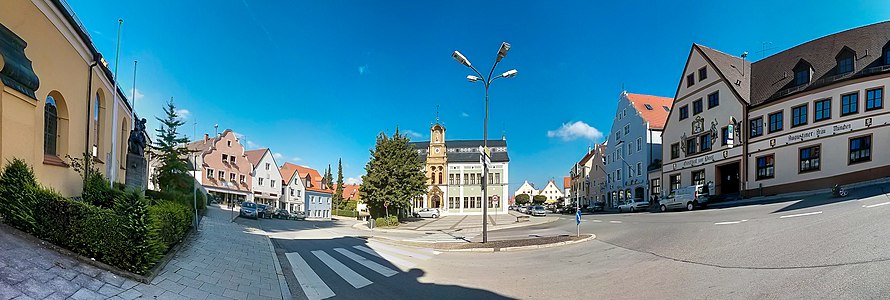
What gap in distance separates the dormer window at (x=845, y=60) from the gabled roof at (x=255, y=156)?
60454 mm

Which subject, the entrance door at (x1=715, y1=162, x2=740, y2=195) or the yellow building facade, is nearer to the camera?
the yellow building facade

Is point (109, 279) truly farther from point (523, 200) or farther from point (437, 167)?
point (523, 200)

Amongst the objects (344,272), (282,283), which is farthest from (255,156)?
(282,283)

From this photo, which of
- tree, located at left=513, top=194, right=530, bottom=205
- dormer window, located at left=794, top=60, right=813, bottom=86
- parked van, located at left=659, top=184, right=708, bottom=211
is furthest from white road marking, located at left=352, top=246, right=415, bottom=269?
tree, located at left=513, top=194, right=530, bottom=205

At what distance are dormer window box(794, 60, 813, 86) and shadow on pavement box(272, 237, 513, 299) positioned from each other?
30799mm

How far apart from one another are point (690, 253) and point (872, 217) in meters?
4.90

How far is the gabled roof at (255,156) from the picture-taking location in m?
Answer: 54.8

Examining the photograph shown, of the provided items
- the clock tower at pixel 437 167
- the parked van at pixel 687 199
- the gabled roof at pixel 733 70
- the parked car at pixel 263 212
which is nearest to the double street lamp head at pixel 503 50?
the parked van at pixel 687 199

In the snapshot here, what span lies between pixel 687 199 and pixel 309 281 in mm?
26142

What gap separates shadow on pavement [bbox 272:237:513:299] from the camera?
7.04m

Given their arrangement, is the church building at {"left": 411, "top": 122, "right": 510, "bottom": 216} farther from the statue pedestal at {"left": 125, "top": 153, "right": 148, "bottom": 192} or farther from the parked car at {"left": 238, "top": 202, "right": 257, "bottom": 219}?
the statue pedestal at {"left": 125, "top": 153, "right": 148, "bottom": 192}

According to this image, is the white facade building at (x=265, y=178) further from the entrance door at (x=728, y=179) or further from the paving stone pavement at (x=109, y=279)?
the entrance door at (x=728, y=179)

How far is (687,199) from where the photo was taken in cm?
2595

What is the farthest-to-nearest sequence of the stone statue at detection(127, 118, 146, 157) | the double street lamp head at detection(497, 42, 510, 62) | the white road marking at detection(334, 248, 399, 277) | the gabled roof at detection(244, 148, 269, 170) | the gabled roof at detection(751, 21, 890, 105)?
1. the gabled roof at detection(244, 148, 269, 170)
2. the gabled roof at detection(751, 21, 890, 105)
3. the stone statue at detection(127, 118, 146, 157)
4. the double street lamp head at detection(497, 42, 510, 62)
5. the white road marking at detection(334, 248, 399, 277)
